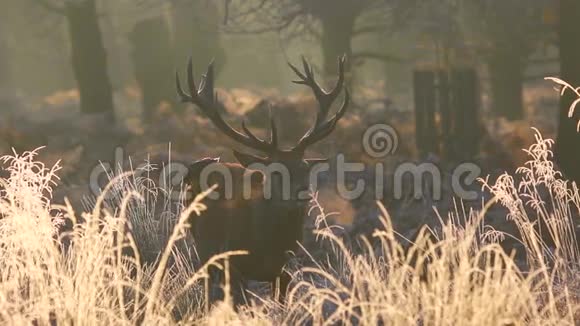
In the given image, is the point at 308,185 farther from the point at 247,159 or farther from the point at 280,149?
the point at 247,159

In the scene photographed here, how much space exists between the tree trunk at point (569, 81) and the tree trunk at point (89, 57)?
11446 mm

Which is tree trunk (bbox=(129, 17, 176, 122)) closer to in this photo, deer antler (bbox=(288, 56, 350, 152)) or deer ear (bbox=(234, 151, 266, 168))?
deer antler (bbox=(288, 56, 350, 152))

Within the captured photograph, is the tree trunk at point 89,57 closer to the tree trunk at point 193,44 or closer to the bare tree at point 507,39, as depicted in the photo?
the tree trunk at point 193,44

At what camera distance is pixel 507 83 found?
21.9 meters

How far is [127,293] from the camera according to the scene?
24.3 ft

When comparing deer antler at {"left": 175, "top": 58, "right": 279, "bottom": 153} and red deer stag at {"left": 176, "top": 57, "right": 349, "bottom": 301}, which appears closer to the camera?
red deer stag at {"left": 176, "top": 57, "right": 349, "bottom": 301}

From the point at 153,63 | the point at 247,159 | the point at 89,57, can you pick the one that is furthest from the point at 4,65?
the point at 247,159

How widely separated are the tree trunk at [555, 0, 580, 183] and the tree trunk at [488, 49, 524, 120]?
942 centimetres

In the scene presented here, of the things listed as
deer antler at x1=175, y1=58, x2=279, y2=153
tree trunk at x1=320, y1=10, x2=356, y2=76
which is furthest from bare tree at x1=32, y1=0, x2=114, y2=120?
deer antler at x1=175, y1=58, x2=279, y2=153

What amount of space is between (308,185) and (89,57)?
14199 millimetres

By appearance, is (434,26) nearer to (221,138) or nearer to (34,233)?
(221,138)

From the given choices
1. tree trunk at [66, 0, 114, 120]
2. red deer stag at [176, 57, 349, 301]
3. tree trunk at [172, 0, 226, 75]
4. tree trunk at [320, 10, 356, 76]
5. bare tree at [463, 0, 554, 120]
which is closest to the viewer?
red deer stag at [176, 57, 349, 301]

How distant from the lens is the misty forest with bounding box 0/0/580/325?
513 cm

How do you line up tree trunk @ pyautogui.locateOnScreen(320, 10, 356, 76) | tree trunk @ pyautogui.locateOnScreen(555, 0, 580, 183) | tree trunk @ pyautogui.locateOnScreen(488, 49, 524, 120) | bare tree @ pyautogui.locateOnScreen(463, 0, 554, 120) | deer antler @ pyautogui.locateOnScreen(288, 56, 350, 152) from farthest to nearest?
tree trunk @ pyautogui.locateOnScreen(488, 49, 524, 120)
tree trunk @ pyautogui.locateOnScreen(320, 10, 356, 76)
bare tree @ pyautogui.locateOnScreen(463, 0, 554, 120)
tree trunk @ pyautogui.locateOnScreen(555, 0, 580, 183)
deer antler @ pyautogui.locateOnScreen(288, 56, 350, 152)
